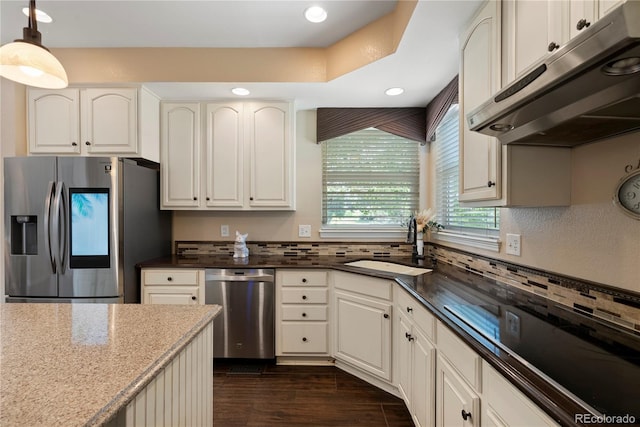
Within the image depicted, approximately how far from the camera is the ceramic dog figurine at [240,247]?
2719 mm

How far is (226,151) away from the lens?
266 centimetres

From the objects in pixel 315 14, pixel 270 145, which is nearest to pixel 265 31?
pixel 315 14

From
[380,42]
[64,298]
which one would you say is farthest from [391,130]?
[64,298]

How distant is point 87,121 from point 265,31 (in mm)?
1663

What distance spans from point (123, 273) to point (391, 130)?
2623 mm

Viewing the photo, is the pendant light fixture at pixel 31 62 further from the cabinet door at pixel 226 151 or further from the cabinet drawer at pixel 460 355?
the cabinet drawer at pixel 460 355

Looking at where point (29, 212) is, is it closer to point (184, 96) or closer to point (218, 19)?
point (184, 96)

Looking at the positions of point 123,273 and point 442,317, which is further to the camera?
point 123,273

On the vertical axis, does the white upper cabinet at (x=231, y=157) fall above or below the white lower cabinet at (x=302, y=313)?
above

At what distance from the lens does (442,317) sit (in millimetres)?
1207

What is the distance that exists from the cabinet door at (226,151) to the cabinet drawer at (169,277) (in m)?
0.70

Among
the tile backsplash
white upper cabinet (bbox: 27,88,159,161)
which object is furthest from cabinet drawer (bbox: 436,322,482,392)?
white upper cabinet (bbox: 27,88,159,161)

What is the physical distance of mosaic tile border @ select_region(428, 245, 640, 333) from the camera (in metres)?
1.02

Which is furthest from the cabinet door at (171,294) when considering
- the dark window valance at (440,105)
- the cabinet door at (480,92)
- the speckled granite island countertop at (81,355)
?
the dark window valance at (440,105)
